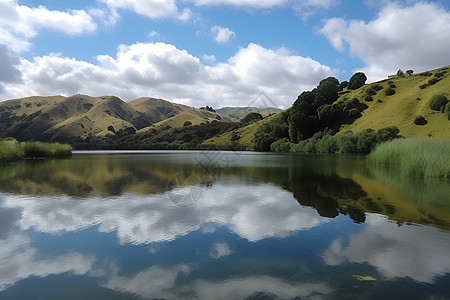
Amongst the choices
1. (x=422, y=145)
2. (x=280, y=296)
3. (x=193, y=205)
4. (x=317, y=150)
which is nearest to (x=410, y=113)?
(x=317, y=150)

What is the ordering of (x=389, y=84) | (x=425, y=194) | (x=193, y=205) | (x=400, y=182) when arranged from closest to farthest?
1. (x=193, y=205)
2. (x=425, y=194)
3. (x=400, y=182)
4. (x=389, y=84)

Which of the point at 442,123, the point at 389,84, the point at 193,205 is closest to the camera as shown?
the point at 193,205

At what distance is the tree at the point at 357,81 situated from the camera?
151 m

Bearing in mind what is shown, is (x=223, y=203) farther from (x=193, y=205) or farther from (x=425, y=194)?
(x=425, y=194)


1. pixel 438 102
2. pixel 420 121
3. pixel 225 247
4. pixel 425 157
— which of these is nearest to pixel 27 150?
pixel 225 247

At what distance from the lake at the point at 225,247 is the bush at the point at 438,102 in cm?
8914

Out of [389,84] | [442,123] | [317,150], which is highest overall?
[389,84]

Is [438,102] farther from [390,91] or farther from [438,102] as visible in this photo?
[390,91]

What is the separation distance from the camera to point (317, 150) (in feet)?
313

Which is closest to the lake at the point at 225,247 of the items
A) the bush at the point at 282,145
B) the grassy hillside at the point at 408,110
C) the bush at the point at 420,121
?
the grassy hillside at the point at 408,110

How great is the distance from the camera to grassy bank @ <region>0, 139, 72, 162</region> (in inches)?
1834

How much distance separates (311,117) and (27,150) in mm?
94287

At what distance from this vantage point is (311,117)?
11794 centimetres

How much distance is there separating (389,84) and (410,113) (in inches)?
1365
